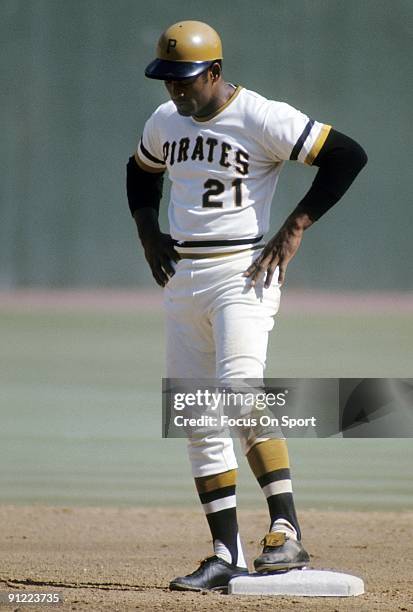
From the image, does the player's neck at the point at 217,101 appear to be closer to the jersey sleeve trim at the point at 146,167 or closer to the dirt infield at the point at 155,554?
the jersey sleeve trim at the point at 146,167

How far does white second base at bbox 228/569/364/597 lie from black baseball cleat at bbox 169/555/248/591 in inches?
4.1

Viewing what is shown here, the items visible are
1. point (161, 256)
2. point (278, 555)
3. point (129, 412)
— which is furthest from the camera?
point (129, 412)

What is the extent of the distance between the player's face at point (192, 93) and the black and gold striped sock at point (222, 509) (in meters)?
0.99

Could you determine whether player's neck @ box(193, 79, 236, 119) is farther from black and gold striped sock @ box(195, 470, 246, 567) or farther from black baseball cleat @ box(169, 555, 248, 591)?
black baseball cleat @ box(169, 555, 248, 591)

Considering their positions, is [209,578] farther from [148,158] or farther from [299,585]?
[148,158]

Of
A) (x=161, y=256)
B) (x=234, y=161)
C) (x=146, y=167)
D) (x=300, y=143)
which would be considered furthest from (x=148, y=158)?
(x=300, y=143)

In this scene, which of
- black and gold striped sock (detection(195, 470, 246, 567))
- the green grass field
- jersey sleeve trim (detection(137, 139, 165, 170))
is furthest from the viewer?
the green grass field

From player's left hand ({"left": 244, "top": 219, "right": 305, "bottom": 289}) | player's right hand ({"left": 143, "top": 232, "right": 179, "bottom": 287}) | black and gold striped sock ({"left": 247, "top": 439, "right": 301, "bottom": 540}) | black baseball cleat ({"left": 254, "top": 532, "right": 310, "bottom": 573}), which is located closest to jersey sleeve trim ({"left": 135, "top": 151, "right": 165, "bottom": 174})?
player's right hand ({"left": 143, "top": 232, "right": 179, "bottom": 287})

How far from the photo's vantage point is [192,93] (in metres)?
3.23

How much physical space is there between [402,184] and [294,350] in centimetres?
127

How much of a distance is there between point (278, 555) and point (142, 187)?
1198 millimetres

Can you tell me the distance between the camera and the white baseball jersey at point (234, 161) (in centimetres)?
323

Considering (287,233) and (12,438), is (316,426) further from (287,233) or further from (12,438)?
(287,233)

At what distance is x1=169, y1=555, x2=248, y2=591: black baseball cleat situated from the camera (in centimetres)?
327
